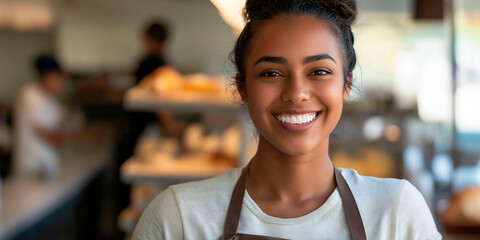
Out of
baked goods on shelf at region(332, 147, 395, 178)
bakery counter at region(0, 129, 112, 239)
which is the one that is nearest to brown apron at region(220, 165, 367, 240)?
bakery counter at region(0, 129, 112, 239)

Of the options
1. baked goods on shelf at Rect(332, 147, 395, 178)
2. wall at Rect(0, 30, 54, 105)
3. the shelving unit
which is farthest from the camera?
wall at Rect(0, 30, 54, 105)

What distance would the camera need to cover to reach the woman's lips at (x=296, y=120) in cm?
108

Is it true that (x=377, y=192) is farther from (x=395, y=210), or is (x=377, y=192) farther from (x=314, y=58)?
(x=314, y=58)

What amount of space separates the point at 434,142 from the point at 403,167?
2.44 ft

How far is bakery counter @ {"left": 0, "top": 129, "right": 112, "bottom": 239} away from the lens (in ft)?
12.3

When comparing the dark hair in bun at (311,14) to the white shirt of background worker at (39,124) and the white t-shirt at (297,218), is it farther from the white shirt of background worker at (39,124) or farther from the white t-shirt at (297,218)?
the white shirt of background worker at (39,124)

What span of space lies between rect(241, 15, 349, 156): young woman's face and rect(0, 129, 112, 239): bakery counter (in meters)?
2.75

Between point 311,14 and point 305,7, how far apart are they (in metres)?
0.02

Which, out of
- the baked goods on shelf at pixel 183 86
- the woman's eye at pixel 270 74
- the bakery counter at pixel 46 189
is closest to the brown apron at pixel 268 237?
the woman's eye at pixel 270 74

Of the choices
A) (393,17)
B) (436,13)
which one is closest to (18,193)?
(436,13)

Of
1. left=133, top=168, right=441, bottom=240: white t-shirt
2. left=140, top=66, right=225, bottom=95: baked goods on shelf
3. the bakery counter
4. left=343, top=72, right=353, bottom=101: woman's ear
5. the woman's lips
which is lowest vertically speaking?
the bakery counter

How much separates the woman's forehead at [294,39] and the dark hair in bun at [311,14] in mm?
13

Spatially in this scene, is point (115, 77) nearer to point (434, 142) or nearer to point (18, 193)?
point (18, 193)

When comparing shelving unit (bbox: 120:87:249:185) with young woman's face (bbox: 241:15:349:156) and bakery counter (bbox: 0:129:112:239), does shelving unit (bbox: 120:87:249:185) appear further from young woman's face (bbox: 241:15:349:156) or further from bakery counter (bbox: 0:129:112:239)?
young woman's face (bbox: 241:15:349:156)
